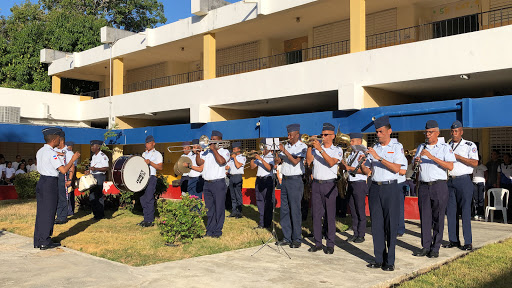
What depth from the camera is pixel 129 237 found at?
352 inches

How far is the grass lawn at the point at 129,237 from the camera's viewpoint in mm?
7473

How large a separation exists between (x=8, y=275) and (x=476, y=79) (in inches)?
504

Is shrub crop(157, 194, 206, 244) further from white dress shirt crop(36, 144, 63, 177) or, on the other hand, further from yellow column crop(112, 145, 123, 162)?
yellow column crop(112, 145, 123, 162)

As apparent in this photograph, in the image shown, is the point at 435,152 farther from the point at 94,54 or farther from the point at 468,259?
the point at 94,54

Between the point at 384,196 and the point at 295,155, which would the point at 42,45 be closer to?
the point at 295,155

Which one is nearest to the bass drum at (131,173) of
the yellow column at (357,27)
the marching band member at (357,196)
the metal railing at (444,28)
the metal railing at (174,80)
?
the marching band member at (357,196)

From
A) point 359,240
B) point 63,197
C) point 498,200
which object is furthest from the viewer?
point 498,200

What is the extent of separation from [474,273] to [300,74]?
1182cm

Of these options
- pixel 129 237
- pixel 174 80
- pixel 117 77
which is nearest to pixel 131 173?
pixel 129 237

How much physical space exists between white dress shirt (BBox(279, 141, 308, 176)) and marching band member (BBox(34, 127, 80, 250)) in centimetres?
338

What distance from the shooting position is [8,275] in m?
5.94

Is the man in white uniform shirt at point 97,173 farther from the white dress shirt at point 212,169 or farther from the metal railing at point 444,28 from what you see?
the metal railing at point 444,28

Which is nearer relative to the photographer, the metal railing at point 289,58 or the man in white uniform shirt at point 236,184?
the man in white uniform shirt at point 236,184

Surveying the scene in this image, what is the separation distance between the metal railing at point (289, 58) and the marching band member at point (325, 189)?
40.4 feet
